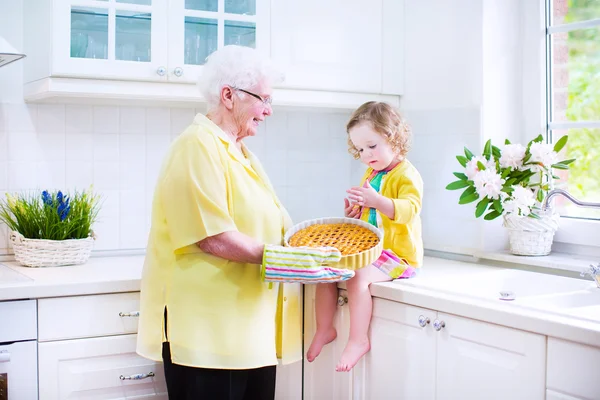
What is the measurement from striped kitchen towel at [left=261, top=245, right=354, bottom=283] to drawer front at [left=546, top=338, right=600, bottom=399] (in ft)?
1.86

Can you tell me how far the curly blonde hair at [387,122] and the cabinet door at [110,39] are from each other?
26.5 inches

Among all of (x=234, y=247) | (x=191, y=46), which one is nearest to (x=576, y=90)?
(x=191, y=46)

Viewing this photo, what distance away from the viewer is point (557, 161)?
8.25 feet

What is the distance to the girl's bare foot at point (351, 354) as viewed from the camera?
2129mm

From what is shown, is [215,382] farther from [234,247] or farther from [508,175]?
[508,175]

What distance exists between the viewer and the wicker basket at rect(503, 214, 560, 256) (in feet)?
8.13

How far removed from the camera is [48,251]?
247 cm

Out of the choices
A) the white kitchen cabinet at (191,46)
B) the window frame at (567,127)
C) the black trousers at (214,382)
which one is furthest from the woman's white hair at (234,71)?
the window frame at (567,127)

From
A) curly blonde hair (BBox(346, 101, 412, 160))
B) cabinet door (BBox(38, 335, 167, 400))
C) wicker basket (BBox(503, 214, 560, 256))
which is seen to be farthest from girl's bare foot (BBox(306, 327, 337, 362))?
wicker basket (BBox(503, 214, 560, 256))

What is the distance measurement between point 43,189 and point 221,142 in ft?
3.44

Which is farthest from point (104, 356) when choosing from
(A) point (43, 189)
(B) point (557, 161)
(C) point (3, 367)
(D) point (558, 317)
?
(B) point (557, 161)

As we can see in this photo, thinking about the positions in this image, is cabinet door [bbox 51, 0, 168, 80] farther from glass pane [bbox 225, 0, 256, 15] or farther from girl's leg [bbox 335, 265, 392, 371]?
girl's leg [bbox 335, 265, 392, 371]

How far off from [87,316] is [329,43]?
127cm

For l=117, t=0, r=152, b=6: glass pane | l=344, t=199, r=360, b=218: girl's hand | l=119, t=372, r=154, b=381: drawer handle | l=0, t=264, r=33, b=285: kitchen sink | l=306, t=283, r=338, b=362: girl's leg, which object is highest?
l=117, t=0, r=152, b=6: glass pane
